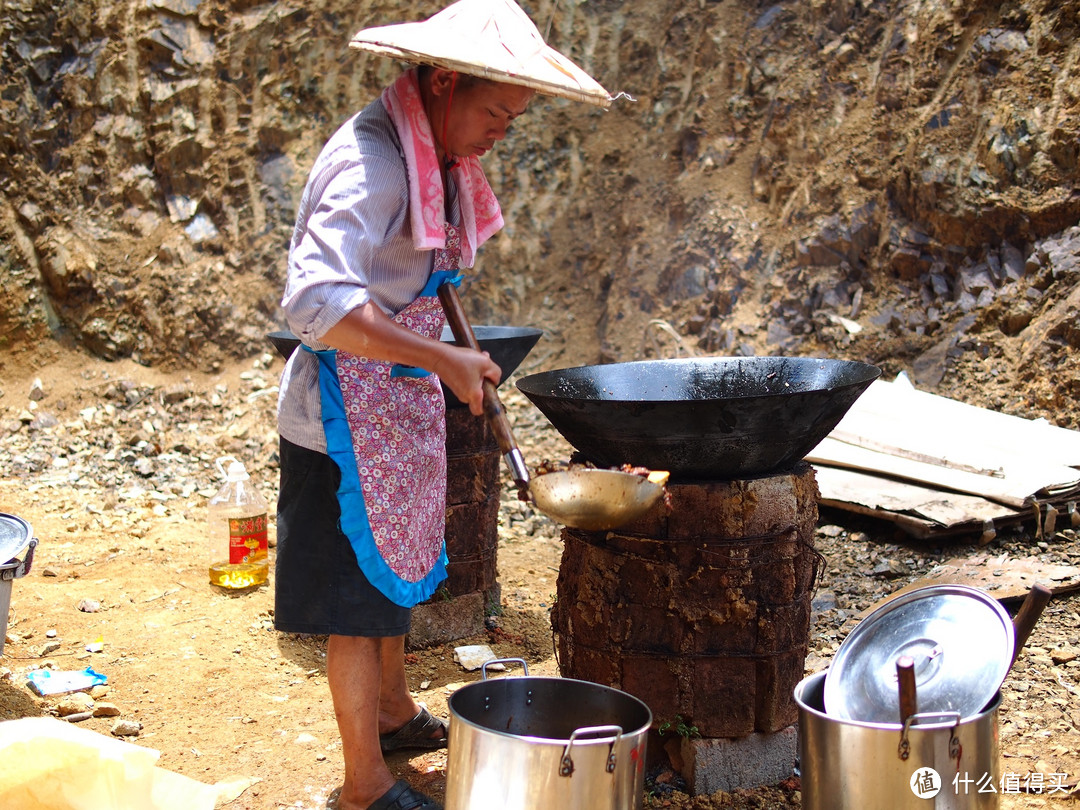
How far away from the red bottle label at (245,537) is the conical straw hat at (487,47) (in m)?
2.65

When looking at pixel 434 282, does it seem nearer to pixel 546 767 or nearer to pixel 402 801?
pixel 546 767

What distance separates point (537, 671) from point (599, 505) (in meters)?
1.68

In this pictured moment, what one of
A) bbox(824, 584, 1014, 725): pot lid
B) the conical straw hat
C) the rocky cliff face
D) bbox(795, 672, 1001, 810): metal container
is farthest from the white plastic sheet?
the rocky cliff face

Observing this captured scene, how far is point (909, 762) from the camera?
1968 mm

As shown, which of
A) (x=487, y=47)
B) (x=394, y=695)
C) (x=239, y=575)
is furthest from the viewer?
(x=239, y=575)

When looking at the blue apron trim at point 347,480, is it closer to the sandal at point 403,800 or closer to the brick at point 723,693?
the sandal at point 403,800

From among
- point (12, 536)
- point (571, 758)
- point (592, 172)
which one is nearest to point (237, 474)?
point (12, 536)

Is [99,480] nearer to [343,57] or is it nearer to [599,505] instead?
[343,57]

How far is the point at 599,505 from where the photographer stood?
7.03ft

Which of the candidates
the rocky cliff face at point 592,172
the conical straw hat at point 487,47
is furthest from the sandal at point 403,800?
the rocky cliff face at point 592,172

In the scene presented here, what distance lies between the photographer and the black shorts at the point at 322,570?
2355mm

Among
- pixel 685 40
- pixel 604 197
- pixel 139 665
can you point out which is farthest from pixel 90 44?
pixel 139 665

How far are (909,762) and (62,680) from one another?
2835mm

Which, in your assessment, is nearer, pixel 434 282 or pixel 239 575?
pixel 434 282
